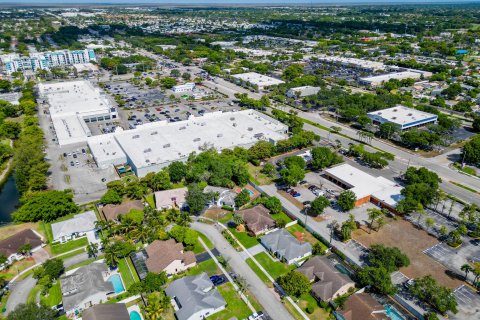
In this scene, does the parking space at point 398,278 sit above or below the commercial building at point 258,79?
below

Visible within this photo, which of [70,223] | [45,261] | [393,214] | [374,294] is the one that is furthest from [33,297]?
[393,214]

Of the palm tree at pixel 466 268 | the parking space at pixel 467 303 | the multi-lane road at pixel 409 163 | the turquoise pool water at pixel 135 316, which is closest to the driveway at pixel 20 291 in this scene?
the turquoise pool water at pixel 135 316

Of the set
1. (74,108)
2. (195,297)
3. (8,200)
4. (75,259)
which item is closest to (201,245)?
(195,297)

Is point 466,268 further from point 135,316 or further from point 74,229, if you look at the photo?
point 74,229

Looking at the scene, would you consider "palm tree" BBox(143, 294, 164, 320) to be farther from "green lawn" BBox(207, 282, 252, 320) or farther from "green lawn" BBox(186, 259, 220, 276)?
"green lawn" BBox(186, 259, 220, 276)

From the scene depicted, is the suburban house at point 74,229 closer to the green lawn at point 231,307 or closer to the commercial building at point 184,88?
the green lawn at point 231,307

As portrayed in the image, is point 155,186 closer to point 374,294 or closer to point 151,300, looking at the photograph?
point 151,300

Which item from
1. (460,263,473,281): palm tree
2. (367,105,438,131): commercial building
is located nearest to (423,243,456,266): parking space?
(460,263,473,281): palm tree
